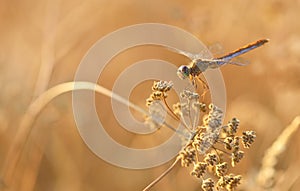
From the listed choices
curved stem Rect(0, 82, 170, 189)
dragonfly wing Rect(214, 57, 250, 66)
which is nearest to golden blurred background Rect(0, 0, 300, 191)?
curved stem Rect(0, 82, 170, 189)

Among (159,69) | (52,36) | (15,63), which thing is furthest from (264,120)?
(15,63)

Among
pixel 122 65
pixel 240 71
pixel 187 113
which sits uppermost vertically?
pixel 122 65

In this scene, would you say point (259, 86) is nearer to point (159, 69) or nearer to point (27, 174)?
point (159, 69)

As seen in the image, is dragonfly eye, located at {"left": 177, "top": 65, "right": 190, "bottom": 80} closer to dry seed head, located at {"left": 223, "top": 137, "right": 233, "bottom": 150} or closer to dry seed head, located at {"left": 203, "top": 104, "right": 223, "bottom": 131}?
dry seed head, located at {"left": 203, "top": 104, "right": 223, "bottom": 131}

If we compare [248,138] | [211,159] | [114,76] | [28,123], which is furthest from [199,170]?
[114,76]

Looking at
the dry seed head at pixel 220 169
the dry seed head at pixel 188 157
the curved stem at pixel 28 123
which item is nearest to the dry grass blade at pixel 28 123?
the curved stem at pixel 28 123

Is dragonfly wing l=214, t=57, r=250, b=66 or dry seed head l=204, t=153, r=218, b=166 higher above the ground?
dragonfly wing l=214, t=57, r=250, b=66

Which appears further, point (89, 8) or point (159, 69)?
point (89, 8)

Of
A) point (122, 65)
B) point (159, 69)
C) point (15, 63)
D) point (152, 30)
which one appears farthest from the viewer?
point (122, 65)

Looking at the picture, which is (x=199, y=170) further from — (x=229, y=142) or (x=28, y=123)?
(x=28, y=123)
